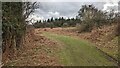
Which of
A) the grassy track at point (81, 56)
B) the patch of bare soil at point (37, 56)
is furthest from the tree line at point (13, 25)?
the grassy track at point (81, 56)

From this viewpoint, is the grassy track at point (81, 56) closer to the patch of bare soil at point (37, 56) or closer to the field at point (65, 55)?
the field at point (65, 55)

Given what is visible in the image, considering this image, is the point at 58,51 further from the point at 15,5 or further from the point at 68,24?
the point at 68,24

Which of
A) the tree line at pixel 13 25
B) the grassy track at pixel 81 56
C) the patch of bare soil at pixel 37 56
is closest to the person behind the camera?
the patch of bare soil at pixel 37 56

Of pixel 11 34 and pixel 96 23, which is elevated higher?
pixel 11 34

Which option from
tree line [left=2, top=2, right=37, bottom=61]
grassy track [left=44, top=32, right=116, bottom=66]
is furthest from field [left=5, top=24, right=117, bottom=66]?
tree line [left=2, top=2, right=37, bottom=61]

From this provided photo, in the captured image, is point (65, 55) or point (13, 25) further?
point (65, 55)

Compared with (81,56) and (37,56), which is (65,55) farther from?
(37,56)

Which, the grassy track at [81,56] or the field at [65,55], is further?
A: the grassy track at [81,56]

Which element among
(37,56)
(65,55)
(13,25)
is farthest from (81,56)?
(13,25)

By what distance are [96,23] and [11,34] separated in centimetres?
2084

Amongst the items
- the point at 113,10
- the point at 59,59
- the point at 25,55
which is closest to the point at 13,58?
the point at 25,55

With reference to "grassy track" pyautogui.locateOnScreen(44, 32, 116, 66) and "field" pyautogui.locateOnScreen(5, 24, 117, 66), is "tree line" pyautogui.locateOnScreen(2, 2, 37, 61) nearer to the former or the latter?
"field" pyautogui.locateOnScreen(5, 24, 117, 66)

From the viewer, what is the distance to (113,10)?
1570 inches

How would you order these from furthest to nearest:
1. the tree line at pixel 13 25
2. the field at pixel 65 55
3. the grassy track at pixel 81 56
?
the tree line at pixel 13 25
the grassy track at pixel 81 56
the field at pixel 65 55
